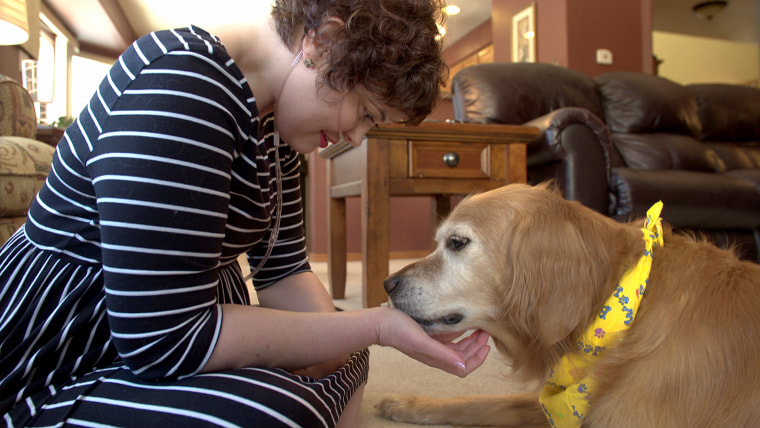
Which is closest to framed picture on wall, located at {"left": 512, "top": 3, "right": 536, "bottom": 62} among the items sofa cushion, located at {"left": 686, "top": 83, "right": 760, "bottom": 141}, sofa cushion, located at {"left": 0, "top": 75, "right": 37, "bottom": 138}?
sofa cushion, located at {"left": 686, "top": 83, "right": 760, "bottom": 141}

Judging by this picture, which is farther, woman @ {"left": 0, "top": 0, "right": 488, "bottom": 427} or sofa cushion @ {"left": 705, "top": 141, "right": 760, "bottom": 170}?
sofa cushion @ {"left": 705, "top": 141, "right": 760, "bottom": 170}

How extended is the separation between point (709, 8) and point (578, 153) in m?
6.55

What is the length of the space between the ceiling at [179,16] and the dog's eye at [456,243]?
5.33m

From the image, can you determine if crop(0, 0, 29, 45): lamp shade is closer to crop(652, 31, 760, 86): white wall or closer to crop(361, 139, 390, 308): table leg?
crop(361, 139, 390, 308): table leg

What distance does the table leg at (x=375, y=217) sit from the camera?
1881 millimetres

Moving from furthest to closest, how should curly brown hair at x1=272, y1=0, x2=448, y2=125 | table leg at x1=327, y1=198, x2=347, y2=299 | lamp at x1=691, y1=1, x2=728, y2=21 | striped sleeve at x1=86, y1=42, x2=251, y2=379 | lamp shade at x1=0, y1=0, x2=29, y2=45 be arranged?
1. lamp at x1=691, y1=1, x2=728, y2=21
2. table leg at x1=327, y1=198, x2=347, y2=299
3. lamp shade at x1=0, y1=0, x2=29, y2=45
4. curly brown hair at x1=272, y1=0, x2=448, y2=125
5. striped sleeve at x1=86, y1=42, x2=251, y2=379

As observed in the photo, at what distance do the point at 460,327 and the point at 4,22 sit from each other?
2821mm

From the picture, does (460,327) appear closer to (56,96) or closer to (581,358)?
(581,358)

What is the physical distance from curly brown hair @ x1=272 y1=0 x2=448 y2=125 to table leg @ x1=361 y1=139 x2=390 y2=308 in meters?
1.03

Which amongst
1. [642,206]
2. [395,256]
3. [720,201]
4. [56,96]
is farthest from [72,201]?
[56,96]

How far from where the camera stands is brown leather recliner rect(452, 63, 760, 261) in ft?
7.03

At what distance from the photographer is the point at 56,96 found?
6.58m

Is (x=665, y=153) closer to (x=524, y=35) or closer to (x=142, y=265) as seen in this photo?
(x=524, y=35)

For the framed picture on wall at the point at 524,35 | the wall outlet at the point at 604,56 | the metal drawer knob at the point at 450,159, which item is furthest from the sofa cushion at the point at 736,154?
the metal drawer knob at the point at 450,159
